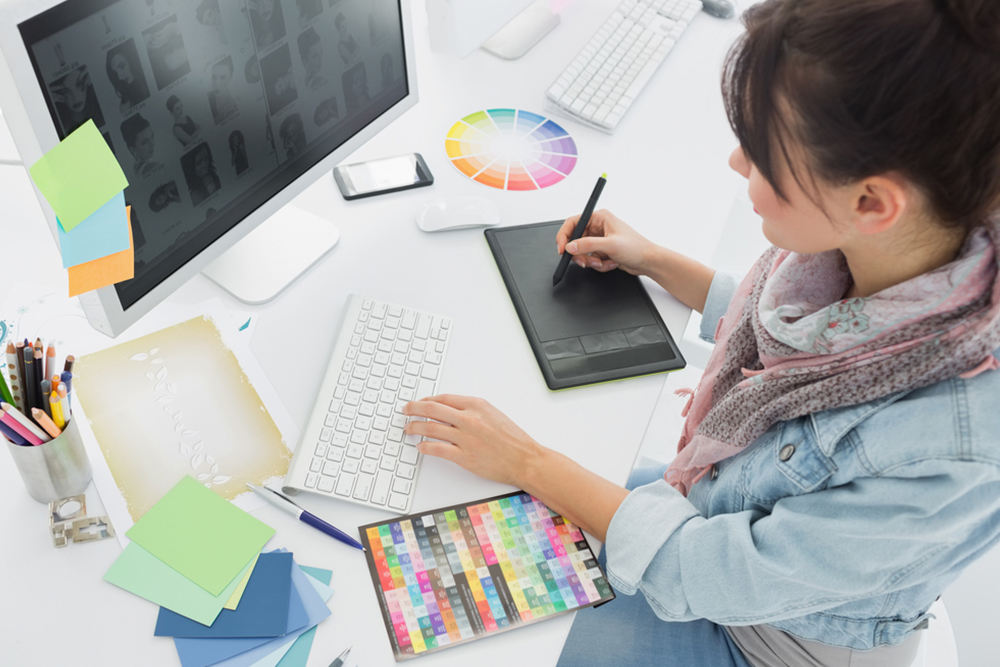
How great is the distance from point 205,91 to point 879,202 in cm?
61

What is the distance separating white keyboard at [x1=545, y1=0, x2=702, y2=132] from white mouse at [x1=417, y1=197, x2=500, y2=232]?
30 centimetres

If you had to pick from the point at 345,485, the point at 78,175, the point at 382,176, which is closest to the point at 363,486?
the point at 345,485

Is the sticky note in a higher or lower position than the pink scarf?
lower

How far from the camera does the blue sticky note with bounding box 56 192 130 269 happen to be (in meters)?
0.65

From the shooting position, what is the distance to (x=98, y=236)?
665mm

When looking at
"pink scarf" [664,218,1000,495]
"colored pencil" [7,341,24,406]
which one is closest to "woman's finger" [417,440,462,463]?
"pink scarf" [664,218,1000,495]

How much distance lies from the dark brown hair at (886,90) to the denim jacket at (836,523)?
0.57 ft

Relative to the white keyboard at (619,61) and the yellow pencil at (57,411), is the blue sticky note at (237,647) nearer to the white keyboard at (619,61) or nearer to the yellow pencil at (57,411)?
the yellow pencil at (57,411)

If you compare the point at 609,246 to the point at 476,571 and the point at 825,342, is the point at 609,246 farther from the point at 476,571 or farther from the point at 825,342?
the point at 476,571

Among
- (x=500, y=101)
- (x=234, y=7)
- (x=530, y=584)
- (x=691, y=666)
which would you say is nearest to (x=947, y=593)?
(x=691, y=666)

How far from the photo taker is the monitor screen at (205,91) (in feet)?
2.10

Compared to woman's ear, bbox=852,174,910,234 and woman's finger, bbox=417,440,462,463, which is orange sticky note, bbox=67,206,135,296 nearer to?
woman's finger, bbox=417,440,462,463

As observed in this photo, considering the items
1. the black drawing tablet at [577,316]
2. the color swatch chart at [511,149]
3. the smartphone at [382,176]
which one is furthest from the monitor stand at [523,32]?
the black drawing tablet at [577,316]

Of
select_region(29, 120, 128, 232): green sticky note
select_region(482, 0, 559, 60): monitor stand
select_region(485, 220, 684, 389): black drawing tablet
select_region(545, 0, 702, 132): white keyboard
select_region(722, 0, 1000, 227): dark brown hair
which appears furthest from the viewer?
select_region(482, 0, 559, 60): monitor stand
